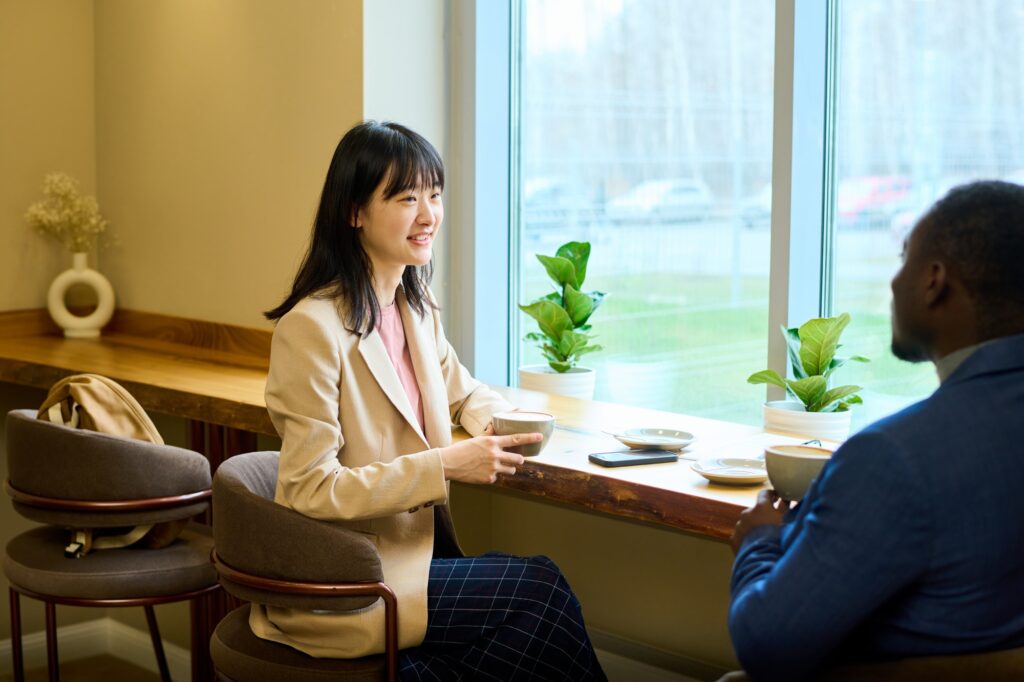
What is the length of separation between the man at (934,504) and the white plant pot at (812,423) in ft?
3.70

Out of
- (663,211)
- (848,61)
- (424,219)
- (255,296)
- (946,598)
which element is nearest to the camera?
(946,598)

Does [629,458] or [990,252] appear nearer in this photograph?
[990,252]

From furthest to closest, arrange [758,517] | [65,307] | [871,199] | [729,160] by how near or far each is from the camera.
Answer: [65,307], [729,160], [871,199], [758,517]

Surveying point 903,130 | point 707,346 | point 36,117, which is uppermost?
point 36,117

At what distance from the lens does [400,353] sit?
219 cm

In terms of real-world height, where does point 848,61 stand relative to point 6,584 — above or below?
above

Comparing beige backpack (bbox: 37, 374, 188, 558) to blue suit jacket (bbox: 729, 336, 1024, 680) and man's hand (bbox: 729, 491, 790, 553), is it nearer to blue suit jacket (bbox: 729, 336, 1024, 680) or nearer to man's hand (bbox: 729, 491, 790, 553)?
man's hand (bbox: 729, 491, 790, 553)

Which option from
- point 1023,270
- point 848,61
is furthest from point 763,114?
point 1023,270

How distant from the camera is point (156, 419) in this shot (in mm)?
3666

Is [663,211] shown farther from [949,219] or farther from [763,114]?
[949,219]

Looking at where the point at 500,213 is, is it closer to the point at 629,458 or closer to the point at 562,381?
the point at 562,381

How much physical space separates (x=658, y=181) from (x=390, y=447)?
1.29m

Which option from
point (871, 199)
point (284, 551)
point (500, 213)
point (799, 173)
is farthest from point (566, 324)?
point (284, 551)

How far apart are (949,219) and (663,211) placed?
174cm
